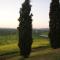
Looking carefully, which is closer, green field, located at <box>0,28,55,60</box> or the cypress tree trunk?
green field, located at <box>0,28,55,60</box>

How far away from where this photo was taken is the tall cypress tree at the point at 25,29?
2017 centimetres

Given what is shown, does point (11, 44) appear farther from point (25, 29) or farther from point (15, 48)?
point (25, 29)

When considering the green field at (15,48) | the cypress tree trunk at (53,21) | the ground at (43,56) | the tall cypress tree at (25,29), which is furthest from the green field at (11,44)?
the cypress tree trunk at (53,21)

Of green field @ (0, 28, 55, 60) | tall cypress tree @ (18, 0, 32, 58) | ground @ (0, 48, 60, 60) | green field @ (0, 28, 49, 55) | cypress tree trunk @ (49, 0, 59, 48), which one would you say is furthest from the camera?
green field @ (0, 28, 49, 55)

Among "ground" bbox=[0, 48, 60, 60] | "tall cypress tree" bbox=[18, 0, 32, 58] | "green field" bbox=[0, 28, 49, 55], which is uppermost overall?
"tall cypress tree" bbox=[18, 0, 32, 58]

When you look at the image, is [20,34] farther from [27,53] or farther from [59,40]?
[59,40]

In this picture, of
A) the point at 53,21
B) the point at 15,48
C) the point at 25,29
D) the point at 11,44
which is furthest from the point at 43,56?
the point at 11,44

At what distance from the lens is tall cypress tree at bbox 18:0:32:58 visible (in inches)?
794

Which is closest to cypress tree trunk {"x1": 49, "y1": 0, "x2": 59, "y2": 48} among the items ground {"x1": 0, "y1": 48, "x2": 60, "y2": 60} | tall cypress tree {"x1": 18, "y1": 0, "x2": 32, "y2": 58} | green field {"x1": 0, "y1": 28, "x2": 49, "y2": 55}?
ground {"x1": 0, "y1": 48, "x2": 60, "y2": 60}

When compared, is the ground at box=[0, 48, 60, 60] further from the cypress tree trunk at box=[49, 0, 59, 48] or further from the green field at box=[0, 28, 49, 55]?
the green field at box=[0, 28, 49, 55]

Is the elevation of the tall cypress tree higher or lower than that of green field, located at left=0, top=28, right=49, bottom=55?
higher

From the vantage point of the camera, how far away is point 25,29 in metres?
20.2

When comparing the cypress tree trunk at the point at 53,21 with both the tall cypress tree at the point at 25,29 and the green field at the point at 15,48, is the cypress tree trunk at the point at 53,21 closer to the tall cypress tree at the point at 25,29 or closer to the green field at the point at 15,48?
the green field at the point at 15,48

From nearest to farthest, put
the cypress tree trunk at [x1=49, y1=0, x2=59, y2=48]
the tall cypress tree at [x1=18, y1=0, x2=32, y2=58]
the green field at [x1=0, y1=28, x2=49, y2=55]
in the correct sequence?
1. the tall cypress tree at [x1=18, y1=0, x2=32, y2=58]
2. the cypress tree trunk at [x1=49, y1=0, x2=59, y2=48]
3. the green field at [x1=0, y1=28, x2=49, y2=55]
